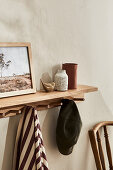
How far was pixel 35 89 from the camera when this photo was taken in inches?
42.5

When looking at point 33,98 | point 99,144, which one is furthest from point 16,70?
point 99,144

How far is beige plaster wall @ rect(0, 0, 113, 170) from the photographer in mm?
1050

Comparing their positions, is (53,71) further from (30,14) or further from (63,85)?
(30,14)

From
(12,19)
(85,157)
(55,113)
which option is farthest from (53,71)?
(85,157)

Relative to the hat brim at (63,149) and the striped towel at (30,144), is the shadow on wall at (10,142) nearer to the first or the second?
the striped towel at (30,144)

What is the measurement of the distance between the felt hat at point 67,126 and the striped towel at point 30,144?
169 mm

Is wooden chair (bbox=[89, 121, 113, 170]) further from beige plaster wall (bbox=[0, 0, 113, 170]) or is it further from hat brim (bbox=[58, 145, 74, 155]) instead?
hat brim (bbox=[58, 145, 74, 155])

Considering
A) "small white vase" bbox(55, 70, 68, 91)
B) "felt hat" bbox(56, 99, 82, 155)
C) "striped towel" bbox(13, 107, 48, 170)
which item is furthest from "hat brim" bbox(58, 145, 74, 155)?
"small white vase" bbox(55, 70, 68, 91)

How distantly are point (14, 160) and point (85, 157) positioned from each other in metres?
0.56

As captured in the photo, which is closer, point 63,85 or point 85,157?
point 63,85

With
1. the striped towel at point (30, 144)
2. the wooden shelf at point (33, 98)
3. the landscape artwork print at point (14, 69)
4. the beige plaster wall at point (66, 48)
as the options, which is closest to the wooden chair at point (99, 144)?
the beige plaster wall at point (66, 48)

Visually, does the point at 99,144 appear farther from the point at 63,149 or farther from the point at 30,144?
the point at 30,144

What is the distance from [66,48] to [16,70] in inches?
14.0

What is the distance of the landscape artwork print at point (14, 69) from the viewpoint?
990mm
